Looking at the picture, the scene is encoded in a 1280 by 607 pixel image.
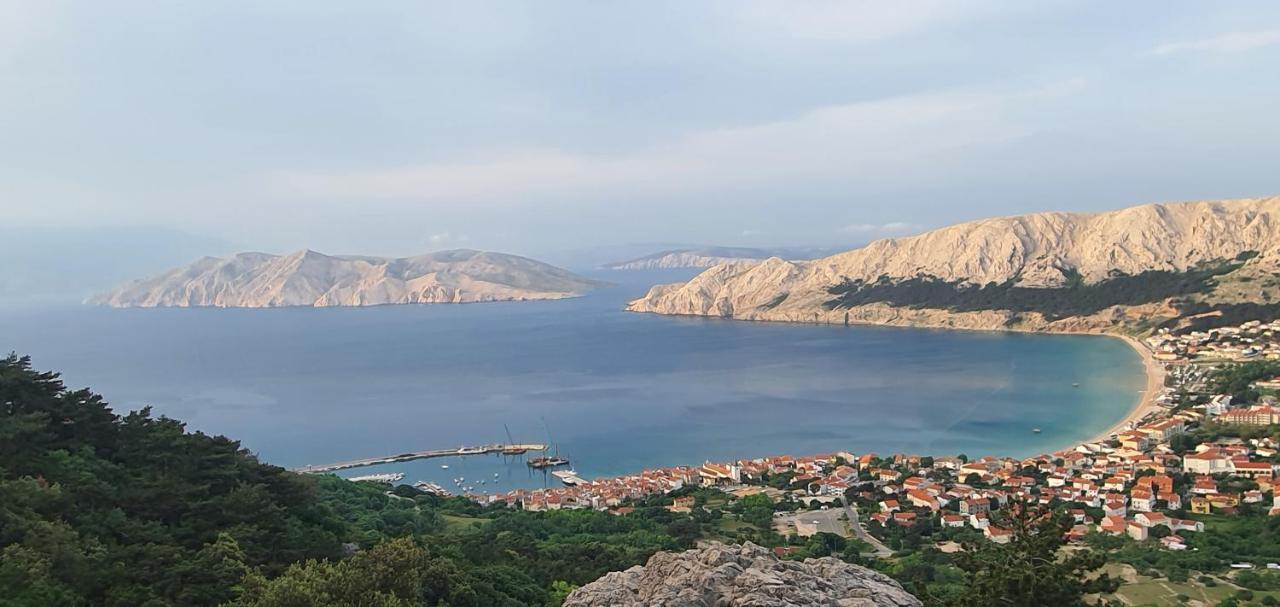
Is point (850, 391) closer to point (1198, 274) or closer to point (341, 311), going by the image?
point (1198, 274)

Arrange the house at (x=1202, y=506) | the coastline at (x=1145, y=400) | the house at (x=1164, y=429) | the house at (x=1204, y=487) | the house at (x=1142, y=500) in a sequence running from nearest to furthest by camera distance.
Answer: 1. the house at (x=1202, y=506)
2. the house at (x=1142, y=500)
3. the house at (x=1204, y=487)
4. the house at (x=1164, y=429)
5. the coastline at (x=1145, y=400)

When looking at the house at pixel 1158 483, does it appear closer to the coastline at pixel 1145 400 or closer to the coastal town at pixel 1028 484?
the coastal town at pixel 1028 484

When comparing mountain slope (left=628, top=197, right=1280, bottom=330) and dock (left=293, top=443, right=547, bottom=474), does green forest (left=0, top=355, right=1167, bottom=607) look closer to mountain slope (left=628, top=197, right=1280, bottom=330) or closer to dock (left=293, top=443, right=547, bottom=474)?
dock (left=293, top=443, right=547, bottom=474)

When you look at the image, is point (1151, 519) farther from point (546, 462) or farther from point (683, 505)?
point (546, 462)

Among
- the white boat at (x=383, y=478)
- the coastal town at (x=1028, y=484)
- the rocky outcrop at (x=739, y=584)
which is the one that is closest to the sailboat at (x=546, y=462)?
the coastal town at (x=1028, y=484)

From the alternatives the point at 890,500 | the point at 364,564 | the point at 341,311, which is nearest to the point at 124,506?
the point at 364,564

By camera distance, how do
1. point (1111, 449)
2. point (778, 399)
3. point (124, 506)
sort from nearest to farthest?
point (124, 506)
point (1111, 449)
point (778, 399)

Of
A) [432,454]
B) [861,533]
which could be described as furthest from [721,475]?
[432,454]
